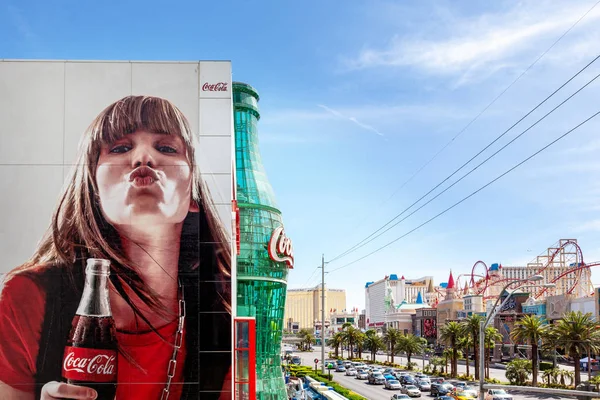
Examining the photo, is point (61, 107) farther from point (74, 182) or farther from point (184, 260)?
point (184, 260)

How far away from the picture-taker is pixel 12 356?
25.0 meters

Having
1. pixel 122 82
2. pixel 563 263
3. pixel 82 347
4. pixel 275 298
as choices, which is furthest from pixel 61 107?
pixel 563 263

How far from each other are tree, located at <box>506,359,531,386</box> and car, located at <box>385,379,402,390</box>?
1226 centimetres

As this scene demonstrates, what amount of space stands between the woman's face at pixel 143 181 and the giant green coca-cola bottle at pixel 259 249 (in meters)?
26.9

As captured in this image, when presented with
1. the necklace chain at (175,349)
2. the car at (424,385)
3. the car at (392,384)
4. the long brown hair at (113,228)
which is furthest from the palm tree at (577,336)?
the necklace chain at (175,349)

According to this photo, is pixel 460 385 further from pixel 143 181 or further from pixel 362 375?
pixel 143 181

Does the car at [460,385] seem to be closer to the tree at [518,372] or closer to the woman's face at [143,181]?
the tree at [518,372]

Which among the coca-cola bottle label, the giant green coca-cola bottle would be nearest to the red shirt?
the coca-cola bottle label

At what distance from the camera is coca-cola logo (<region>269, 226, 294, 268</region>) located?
53.7 metres

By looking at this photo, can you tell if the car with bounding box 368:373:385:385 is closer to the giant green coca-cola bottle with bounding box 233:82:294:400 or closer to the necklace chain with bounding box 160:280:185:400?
the giant green coca-cola bottle with bounding box 233:82:294:400

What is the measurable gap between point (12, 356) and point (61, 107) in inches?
357

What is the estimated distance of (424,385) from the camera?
75.6 m

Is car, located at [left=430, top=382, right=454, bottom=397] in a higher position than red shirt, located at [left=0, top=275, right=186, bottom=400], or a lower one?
lower

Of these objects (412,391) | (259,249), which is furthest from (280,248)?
(412,391)
